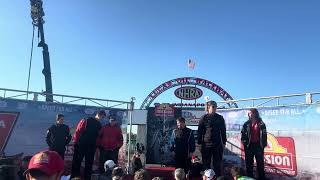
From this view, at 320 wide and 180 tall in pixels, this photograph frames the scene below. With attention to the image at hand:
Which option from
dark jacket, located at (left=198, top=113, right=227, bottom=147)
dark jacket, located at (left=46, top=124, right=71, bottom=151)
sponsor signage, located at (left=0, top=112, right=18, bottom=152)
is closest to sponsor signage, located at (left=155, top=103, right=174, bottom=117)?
sponsor signage, located at (left=0, top=112, right=18, bottom=152)

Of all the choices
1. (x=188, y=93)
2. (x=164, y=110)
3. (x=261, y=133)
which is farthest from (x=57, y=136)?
(x=188, y=93)

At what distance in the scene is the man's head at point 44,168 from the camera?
2.64 m

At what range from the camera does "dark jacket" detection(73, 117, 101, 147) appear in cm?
977

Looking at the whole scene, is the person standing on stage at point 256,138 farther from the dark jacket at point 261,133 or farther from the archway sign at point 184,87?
the archway sign at point 184,87

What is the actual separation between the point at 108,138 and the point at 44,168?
823 centimetres

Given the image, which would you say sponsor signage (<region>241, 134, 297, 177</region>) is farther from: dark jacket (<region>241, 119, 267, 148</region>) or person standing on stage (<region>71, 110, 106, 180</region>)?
person standing on stage (<region>71, 110, 106, 180</region>)

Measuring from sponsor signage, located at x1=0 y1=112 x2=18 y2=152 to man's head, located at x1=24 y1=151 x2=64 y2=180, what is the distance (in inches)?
385

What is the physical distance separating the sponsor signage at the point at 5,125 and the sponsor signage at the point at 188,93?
15.9 meters

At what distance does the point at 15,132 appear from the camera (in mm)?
12102

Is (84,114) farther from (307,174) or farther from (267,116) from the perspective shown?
(307,174)

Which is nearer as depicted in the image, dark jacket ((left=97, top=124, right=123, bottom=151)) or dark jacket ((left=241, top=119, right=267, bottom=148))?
dark jacket ((left=241, top=119, right=267, bottom=148))

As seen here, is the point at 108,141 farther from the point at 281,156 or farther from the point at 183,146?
the point at 281,156

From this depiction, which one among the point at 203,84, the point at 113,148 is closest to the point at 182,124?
the point at 113,148

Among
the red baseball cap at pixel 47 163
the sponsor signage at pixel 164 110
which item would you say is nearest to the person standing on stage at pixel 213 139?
the red baseball cap at pixel 47 163
